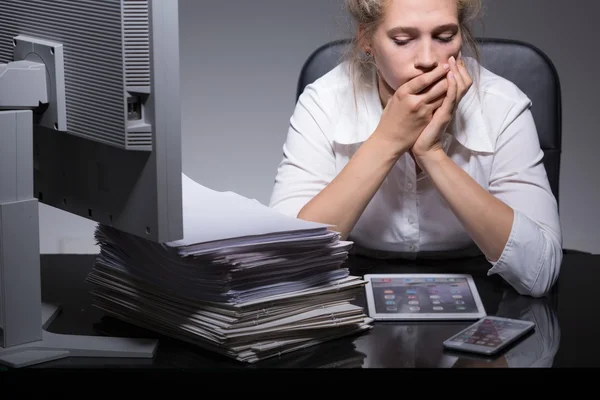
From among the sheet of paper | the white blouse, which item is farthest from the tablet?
the white blouse

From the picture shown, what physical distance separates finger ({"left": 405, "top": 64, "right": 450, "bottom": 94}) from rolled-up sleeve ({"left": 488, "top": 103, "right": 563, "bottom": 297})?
0.73 feet

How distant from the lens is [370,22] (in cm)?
161

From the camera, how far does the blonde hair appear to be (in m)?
1.59

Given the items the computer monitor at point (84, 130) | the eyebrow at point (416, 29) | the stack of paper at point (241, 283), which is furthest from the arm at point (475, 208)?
the computer monitor at point (84, 130)

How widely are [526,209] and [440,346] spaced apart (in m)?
0.53

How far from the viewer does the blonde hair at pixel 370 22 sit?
5.20 feet

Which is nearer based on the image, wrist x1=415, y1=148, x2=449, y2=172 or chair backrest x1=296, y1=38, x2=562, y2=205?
wrist x1=415, y1=148, x2=449, y2=172

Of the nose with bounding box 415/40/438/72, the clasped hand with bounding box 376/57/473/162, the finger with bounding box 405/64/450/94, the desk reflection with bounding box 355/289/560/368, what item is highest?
the nose with bounding box 415/40/438/72

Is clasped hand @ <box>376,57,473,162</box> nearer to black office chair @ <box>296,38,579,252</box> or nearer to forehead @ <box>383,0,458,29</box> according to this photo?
forehead @ <box>383,0,458,29</box>

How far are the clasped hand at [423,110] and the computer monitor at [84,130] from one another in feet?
2.03

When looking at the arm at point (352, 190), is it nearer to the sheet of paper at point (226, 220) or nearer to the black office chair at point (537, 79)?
the sheet of paper at point (226, 220)

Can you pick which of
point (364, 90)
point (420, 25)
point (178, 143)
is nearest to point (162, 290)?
point (178, 143)

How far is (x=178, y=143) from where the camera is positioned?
98cm

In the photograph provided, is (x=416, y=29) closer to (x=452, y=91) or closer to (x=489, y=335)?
(x=452, y=91)
